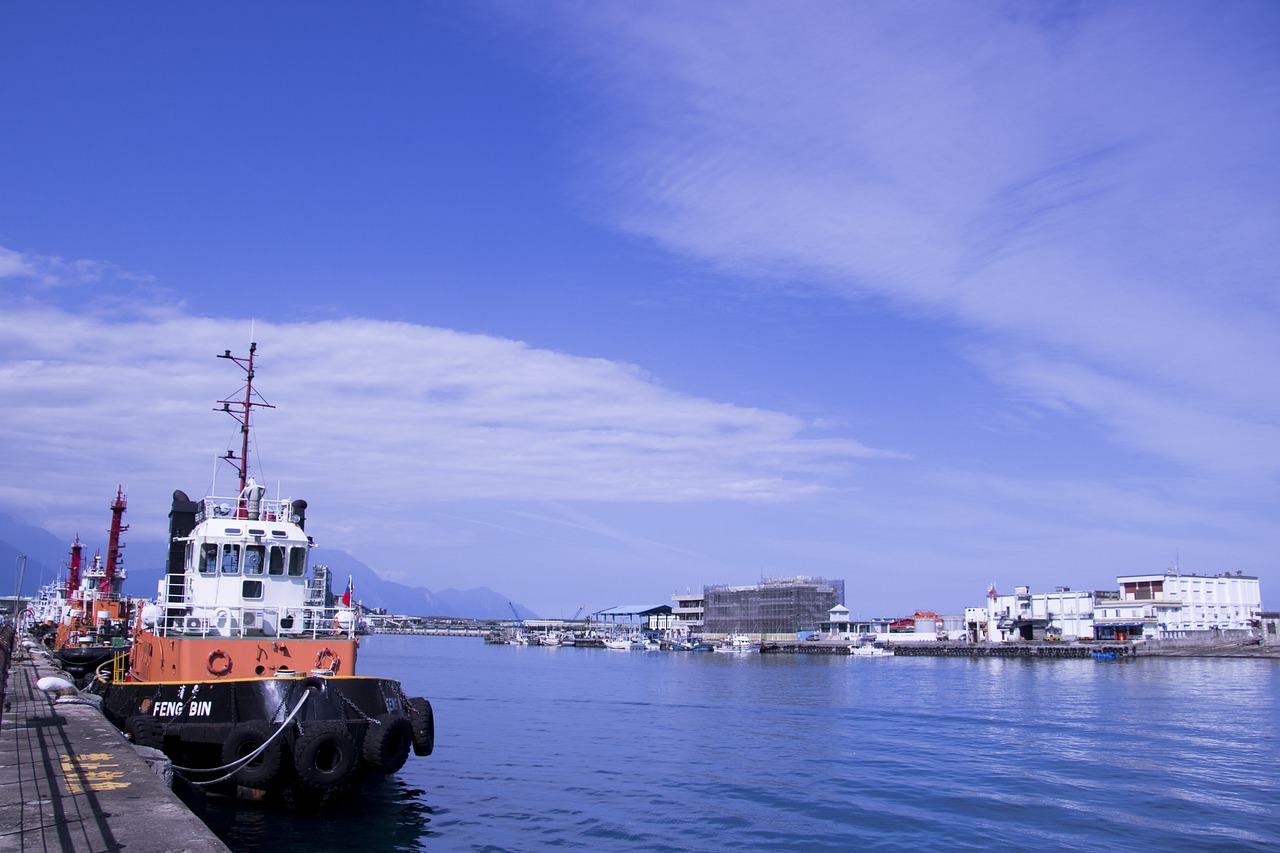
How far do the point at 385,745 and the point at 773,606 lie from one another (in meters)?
157

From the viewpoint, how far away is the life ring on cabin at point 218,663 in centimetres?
2131

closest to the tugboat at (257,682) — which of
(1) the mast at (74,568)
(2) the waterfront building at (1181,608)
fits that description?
(1) the mast at (74,568)

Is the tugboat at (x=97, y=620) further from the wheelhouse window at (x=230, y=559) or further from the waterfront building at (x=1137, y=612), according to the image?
the waterfront building at (x=1137, y=612)

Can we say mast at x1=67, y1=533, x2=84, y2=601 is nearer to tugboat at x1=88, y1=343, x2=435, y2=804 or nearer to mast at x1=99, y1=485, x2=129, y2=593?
mast at x1=99, y1=485, x2=129, y2=593

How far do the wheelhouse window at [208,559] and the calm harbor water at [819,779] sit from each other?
6307 mm

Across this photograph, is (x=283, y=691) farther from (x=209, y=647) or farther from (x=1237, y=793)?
(x=1237, y=793)

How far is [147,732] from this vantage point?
2033 centimetres

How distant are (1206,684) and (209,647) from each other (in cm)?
7422

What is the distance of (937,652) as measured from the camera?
137 metres

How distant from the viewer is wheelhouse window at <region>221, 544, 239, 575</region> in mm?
24156

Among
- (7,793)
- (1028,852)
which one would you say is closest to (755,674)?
(1028,852)

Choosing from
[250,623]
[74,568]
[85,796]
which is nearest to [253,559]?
[250,623]

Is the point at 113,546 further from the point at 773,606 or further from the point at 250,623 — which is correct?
the point at 773,606

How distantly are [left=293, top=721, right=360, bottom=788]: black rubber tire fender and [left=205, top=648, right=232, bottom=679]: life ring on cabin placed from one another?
328cm
